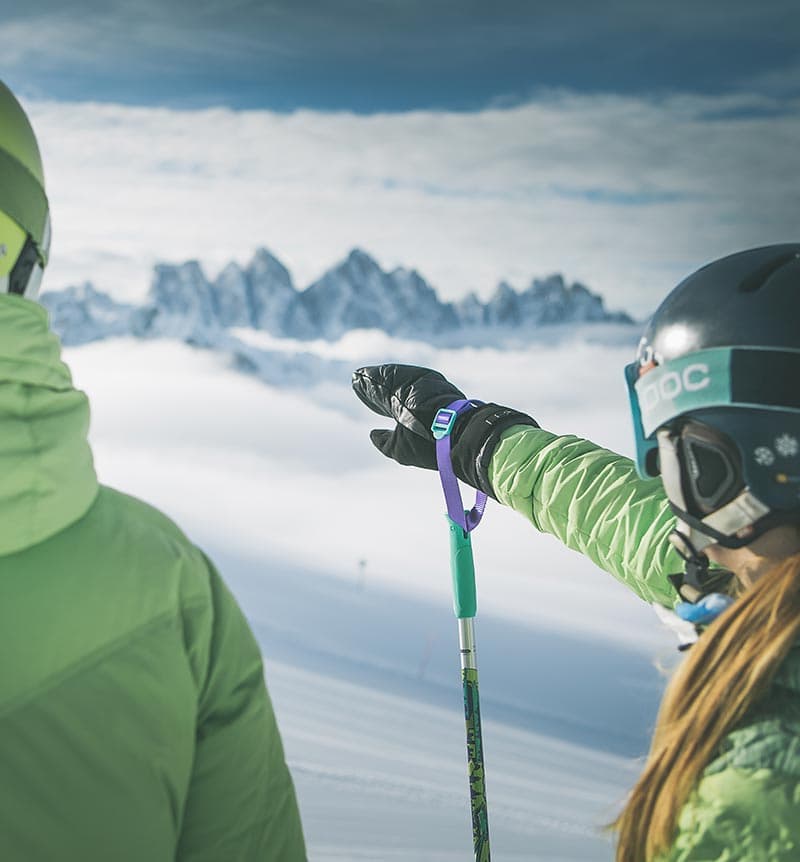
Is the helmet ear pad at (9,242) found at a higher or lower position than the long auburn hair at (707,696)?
higher

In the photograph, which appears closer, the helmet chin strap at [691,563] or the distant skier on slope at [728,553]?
the distant skier on slope at [728,553]

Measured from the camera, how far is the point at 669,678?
0.88 meters

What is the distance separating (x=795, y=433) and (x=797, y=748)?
283 mm

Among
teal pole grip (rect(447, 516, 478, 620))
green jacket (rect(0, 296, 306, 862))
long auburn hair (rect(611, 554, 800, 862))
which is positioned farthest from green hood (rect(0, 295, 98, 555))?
teal pole grip (rect(447, 516, 478, 620))

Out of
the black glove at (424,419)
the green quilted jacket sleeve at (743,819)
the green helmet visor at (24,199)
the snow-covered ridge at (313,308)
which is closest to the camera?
the green quilted jacket sleeve at (743,819)

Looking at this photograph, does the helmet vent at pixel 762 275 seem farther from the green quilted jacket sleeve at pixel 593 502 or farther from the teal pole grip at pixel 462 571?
the teal pole grip at pixel 462 571

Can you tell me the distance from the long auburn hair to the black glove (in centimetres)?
73

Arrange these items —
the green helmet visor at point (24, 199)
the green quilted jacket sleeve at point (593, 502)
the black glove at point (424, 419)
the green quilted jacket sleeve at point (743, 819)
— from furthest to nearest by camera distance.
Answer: the black glove at point (424, 419) < the green quilted jacket sleeve at point (593, 502) < the green helmet visor at point (24, 199) < the green quilted jacket sleeve at point (743, 819)

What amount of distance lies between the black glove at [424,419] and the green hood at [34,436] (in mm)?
852

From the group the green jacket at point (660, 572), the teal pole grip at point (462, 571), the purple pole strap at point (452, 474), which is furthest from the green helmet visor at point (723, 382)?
the teal pole grip at point (462, 571)

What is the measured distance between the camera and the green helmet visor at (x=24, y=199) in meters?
0.85

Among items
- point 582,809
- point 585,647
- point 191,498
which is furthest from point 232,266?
point 582,809

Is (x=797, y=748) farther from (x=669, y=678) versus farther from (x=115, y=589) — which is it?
(x=115, y=589)

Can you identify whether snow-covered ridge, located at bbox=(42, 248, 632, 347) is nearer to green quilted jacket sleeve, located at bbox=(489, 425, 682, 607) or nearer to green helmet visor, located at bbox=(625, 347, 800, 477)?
green quilted jacket sleeve, located at bbox=(489, 425, 682, 607)
